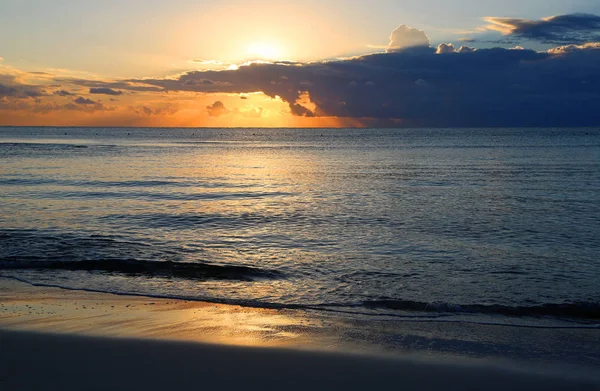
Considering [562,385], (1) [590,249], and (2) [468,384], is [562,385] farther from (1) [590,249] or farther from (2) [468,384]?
(1) [590,249]

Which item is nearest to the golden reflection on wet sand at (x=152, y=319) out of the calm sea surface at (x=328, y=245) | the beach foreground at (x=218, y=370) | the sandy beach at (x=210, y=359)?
the sandy beach at (x=210, y=359)

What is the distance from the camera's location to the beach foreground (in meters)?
6.38

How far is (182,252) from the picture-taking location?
578 inches

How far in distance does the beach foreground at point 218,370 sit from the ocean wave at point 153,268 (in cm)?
483

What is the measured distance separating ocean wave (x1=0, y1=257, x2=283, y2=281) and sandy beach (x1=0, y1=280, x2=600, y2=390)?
3.19m

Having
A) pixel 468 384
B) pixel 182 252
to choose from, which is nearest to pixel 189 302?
pixel 182 252

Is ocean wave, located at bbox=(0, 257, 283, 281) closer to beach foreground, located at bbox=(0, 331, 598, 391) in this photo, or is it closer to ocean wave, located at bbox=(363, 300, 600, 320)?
ocean wave, located at bbox=(363, 300, 600, 320)

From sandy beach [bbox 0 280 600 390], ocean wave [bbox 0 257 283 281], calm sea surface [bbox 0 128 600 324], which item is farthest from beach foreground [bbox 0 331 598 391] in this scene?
ocean wave [bbox 0 257 283 281]

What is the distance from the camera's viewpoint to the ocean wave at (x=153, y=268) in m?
12.4

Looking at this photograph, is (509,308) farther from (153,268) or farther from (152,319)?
(153,268)

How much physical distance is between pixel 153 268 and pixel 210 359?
6.49 metres

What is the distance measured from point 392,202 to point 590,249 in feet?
35.0

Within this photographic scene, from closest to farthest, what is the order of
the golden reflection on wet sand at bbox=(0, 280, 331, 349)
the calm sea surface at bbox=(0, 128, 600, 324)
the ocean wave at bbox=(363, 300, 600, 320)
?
the golden reflection on wet sand at bbox=(0, 280, 331, 349), the ocean wave at bbox=(363, 300, 600, 320), the calm sea surface at bbox=(0, 128, 600, 324)

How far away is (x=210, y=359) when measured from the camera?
7.08 meters
